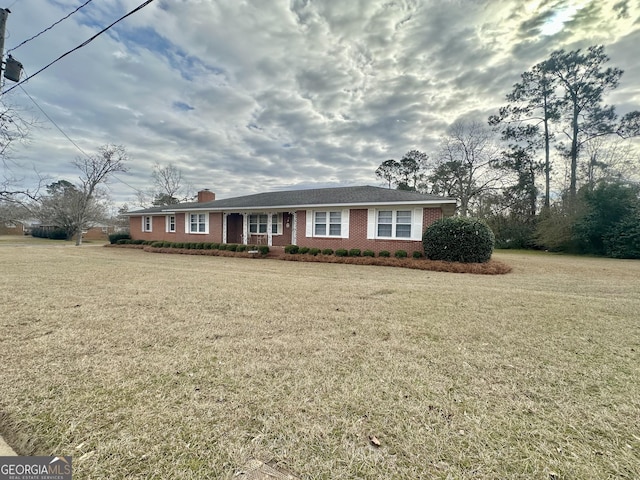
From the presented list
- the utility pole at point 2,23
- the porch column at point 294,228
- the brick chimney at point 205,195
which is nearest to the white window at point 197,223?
the brick chimney at point 205,195

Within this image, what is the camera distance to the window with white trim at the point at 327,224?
47.8 feet

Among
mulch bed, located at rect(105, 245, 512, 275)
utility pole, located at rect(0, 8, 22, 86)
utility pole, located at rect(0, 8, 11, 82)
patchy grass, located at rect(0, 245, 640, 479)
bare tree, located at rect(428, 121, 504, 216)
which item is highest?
bare tree, located at rect(428, 121, 504, 216)

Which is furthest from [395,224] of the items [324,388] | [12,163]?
[12,163]

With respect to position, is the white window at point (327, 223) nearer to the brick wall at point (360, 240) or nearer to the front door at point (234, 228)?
the brick wall at point (360, 240)

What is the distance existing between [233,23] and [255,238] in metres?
11.6

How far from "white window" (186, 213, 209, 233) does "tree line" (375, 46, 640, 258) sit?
24.9m

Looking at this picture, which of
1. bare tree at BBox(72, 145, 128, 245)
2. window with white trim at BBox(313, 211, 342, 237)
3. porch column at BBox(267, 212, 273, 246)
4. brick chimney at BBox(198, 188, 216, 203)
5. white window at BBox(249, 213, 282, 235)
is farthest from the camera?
brick chimney at BBox(198, 188, 216, 203)

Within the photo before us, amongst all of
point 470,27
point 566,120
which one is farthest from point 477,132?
point 470,27

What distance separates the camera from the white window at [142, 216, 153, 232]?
22.5 metres

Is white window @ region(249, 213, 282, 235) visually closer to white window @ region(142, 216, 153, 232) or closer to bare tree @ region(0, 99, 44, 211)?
white window @ region(142, 216, 153, 232)

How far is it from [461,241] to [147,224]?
23.5 meters

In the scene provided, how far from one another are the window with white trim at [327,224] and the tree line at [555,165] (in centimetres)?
1759

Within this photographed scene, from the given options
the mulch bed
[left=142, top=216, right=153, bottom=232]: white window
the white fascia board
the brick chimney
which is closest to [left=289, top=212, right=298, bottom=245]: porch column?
the white fascia board

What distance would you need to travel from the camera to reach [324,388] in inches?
98.0
